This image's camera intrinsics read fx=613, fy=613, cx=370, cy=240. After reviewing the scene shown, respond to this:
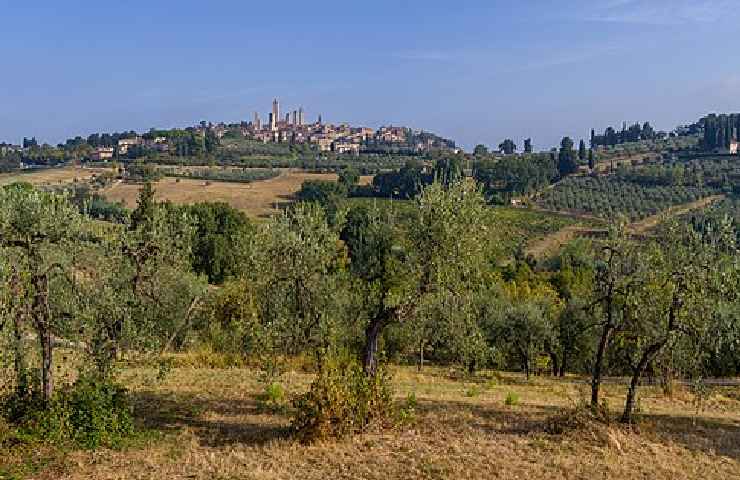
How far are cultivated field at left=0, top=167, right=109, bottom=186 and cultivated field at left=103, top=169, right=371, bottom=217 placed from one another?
45.4ft

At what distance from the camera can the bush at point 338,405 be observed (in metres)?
15.9

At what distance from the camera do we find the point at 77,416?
15.4 m

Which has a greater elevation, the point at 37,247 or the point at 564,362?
the point at 37,247

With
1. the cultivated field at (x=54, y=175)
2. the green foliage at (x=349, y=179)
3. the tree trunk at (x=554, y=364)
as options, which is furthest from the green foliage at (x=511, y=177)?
the cultivated field at (x=54, y=175)

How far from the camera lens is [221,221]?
7169cm

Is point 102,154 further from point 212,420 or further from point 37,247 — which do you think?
point 37,247

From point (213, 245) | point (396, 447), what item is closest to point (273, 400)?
point (396, 447)

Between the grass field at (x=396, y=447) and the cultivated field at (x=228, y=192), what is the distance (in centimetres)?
7827

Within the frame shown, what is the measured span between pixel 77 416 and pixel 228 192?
107 meters

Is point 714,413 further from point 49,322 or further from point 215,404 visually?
point 49,322

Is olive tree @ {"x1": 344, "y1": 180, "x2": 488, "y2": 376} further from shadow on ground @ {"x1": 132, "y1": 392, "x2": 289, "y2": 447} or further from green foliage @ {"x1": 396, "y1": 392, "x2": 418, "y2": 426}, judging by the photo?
shadow on ground @ {"x1": 132, "y1": 392, "x2": 289, "y2": 447}

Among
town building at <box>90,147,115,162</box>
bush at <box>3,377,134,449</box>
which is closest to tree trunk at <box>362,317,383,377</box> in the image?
bush at <box>3,377,134,449</box>

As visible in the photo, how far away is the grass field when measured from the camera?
46.1 feet

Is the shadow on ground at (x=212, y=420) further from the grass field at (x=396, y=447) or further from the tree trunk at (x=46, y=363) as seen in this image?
the tree trunk at (x=46, y=363)
